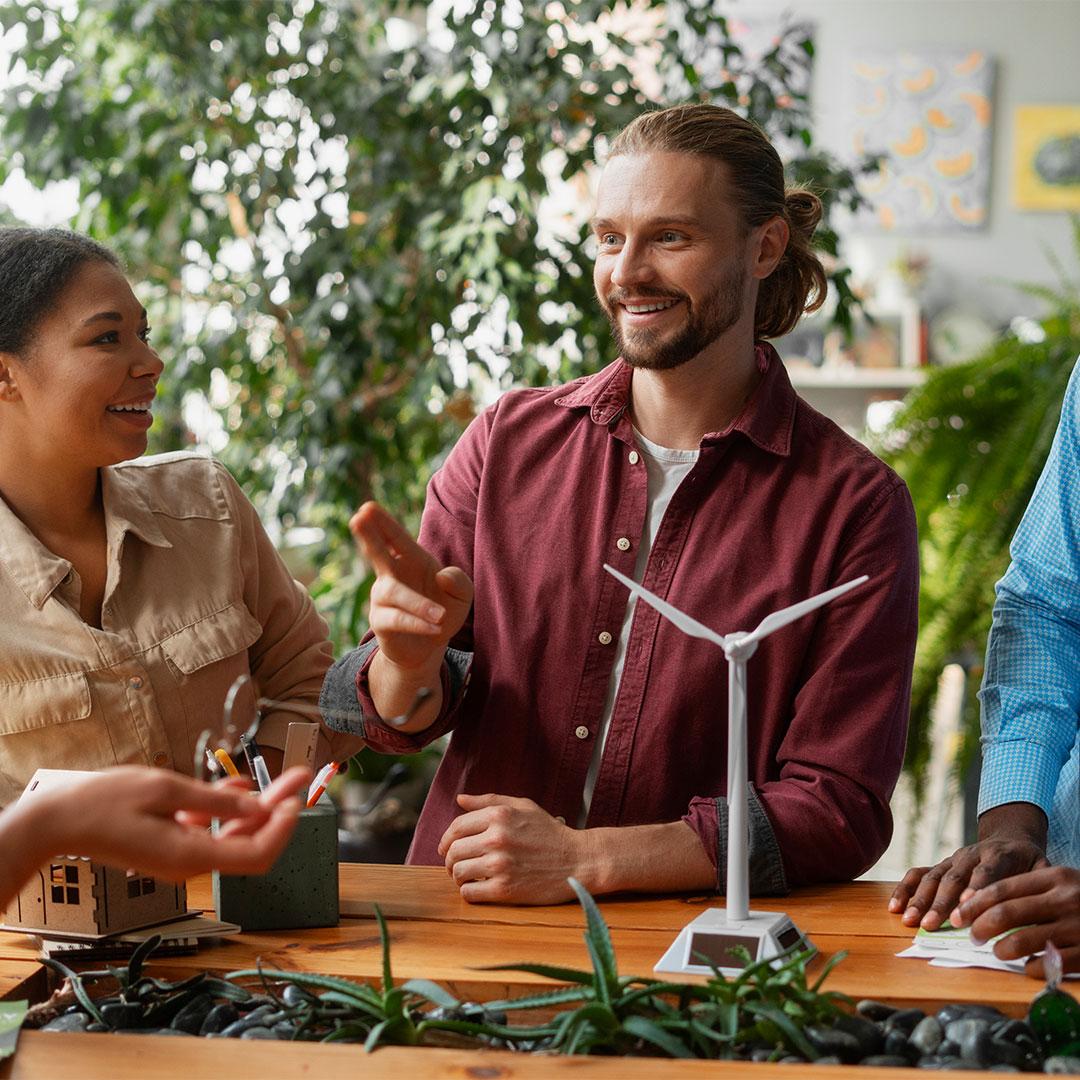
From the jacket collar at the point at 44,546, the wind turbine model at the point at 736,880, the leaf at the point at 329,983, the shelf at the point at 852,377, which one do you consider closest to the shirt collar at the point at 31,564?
the jacket collar at the point at 44,546

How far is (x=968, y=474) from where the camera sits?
3074mm

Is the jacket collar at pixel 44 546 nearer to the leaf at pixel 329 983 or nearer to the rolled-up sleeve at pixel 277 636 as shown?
the rolled-up sleeve at pixel 277 636

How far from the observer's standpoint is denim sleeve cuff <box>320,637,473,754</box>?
5.14 feet

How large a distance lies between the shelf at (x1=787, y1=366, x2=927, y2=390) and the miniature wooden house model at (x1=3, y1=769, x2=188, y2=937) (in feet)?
15.2

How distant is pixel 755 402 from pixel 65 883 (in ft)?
3.07

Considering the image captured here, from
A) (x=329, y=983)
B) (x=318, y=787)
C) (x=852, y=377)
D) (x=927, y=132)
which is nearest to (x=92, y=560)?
(x=318, y=787)

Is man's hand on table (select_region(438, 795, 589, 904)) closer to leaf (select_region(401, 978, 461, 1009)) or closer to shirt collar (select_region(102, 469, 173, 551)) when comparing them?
leaf (select_region(401, 978, 461, 1009))

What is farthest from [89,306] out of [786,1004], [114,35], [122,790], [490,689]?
[114,35]

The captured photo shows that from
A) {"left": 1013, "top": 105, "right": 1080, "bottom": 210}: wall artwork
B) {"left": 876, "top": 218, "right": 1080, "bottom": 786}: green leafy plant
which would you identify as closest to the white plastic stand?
{"left": 876, "top": 218, "right": 1080, "bottom": 786}: green leafy plant

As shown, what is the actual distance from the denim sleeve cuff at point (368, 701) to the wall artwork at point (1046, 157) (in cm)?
489

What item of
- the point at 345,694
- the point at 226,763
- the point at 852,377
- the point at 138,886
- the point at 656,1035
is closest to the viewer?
the point at 656,1035

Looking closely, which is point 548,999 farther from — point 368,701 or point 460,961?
point 368,701

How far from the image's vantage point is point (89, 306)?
1.59m

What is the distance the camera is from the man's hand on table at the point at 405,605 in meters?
1.29
